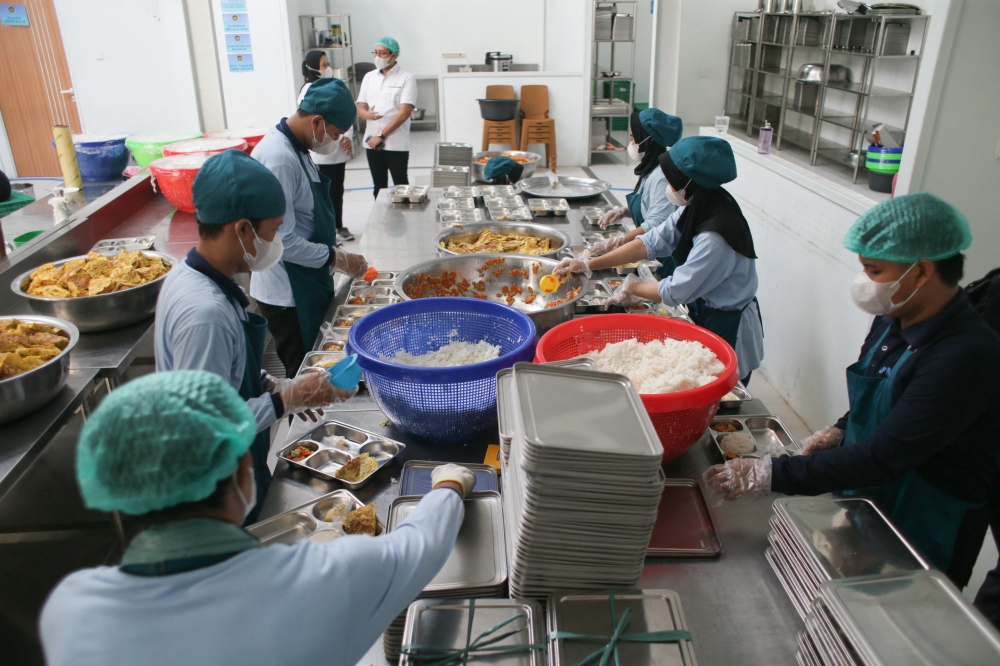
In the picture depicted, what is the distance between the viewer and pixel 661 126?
156 inches

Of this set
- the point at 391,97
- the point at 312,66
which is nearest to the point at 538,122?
the point at 391,97

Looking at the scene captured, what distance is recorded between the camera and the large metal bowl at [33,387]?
2.18 meters

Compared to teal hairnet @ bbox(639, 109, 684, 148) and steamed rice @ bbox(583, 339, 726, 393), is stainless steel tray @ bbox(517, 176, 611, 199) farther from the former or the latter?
steamed rice @ bbox(583, 339, 726, 393)

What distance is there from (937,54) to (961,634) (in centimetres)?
347

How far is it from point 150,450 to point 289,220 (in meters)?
2.39

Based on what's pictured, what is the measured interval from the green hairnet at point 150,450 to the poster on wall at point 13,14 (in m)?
9.89

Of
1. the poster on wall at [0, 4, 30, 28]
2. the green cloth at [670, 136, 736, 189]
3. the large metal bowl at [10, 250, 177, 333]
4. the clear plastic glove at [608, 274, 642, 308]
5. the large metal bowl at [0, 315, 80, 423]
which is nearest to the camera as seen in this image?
the large metal bowl at [0, 315, 80, 423]

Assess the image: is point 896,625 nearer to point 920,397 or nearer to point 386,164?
point 920,397

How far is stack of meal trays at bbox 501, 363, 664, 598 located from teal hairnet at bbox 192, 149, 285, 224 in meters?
1.03

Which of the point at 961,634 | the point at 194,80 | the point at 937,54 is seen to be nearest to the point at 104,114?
the point at 194,80

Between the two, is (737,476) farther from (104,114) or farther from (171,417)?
(104,114)

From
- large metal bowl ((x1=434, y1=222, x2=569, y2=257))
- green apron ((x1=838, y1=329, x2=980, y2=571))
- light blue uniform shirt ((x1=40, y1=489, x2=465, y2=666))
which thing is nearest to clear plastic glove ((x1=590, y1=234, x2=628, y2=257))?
large metal bowl ((x1=434, y1=222, x2=569, y2=257))

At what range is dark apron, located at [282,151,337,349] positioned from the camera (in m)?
3.27

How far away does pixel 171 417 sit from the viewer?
0.92 metres
